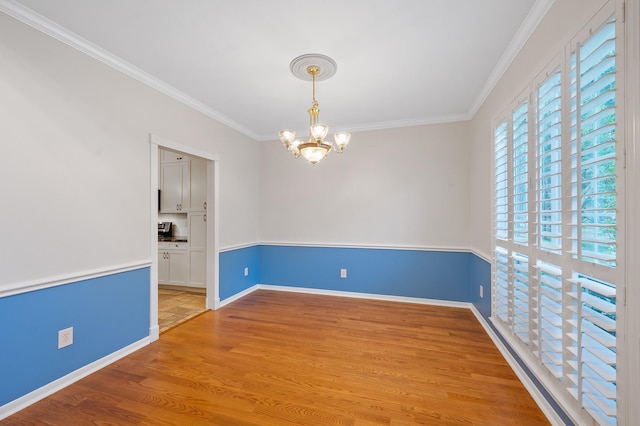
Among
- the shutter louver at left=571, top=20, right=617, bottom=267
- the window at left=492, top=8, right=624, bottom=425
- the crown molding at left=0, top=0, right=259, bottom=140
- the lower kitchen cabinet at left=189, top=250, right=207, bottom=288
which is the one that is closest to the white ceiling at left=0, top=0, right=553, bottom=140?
the crown molding at left=0, top=0, right=259, bottom=140

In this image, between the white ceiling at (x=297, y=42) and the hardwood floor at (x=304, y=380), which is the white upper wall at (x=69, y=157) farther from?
the hardwood floor at (x=304, y=380)

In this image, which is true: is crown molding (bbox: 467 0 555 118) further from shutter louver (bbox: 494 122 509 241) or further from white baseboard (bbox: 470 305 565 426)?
white baseboard (bbox: 470 305 565 426)

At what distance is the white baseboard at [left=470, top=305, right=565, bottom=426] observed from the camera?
1.64 metres

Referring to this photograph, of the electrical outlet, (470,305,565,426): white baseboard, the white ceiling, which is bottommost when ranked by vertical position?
(470,305,565,426): white baseboard

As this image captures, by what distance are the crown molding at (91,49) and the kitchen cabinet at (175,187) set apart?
1.52 meters

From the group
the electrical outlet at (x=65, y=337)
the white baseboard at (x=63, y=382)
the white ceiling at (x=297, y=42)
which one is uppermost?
the white ceiling at (x=297, y=42)

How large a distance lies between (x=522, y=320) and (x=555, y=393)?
1.68 ft

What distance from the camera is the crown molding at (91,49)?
1.77 m

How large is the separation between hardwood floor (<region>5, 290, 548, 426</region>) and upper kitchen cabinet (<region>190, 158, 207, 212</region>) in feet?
6.46

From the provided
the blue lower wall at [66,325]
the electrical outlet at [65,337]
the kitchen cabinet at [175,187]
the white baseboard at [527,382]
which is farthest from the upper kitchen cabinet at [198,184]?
the white baseboard at [527,382]

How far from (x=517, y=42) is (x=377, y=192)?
2.35 m

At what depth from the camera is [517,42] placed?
6.75 feet

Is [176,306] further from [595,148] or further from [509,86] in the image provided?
[509,86]

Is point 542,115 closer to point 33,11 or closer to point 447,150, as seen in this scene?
point 447,150
